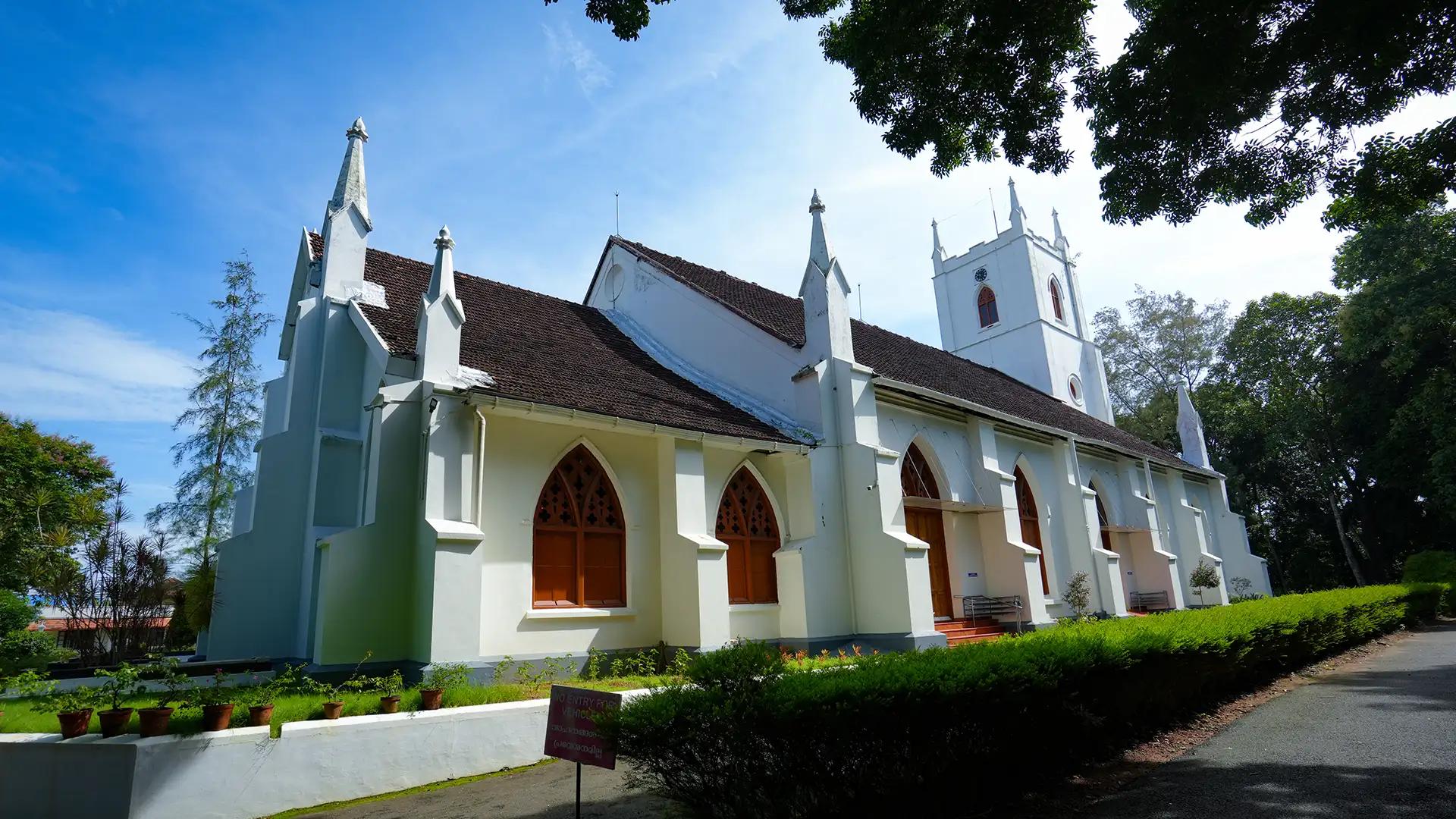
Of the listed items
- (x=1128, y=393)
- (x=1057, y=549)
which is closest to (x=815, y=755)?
(x=1057, y=549)

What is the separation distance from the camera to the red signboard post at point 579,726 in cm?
519

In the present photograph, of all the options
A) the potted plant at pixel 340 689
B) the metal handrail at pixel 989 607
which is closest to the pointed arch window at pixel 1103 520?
the metal handrail at pixel 989 607

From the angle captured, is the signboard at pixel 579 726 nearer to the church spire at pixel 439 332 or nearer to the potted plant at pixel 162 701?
the potted plant at pixel 162 701

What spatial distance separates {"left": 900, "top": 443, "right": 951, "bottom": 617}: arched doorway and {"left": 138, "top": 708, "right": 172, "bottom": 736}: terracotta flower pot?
13799 mm

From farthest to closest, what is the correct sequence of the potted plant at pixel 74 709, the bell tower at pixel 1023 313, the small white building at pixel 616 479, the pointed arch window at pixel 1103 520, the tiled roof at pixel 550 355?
1. the bell tower at pixel 1023 313
2. the pointed arch window at pixel 1103 520
3. the tiled roof at pixel 550 355
4. the small white building at pixel 616 479
5. the potted plant at pixel 74 709

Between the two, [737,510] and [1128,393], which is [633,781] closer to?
[737,510]

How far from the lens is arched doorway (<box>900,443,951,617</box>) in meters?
17.1

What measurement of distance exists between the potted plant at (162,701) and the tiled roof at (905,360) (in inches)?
444

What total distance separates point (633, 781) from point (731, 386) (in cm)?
1166

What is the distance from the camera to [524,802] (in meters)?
6.61

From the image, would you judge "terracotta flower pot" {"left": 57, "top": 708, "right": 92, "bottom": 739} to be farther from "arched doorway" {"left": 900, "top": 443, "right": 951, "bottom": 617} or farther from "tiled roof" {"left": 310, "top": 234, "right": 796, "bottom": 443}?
"arched doorway" {"left": 900, "top": 443, "right": 951, "bottom": 617}

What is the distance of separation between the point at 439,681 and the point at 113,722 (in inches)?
123

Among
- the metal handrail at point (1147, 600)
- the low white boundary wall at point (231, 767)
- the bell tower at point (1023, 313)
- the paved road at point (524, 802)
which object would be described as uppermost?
the bell tower at point (1023, 313)

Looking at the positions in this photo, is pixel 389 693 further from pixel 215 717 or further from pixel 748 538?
pixel 748 538
